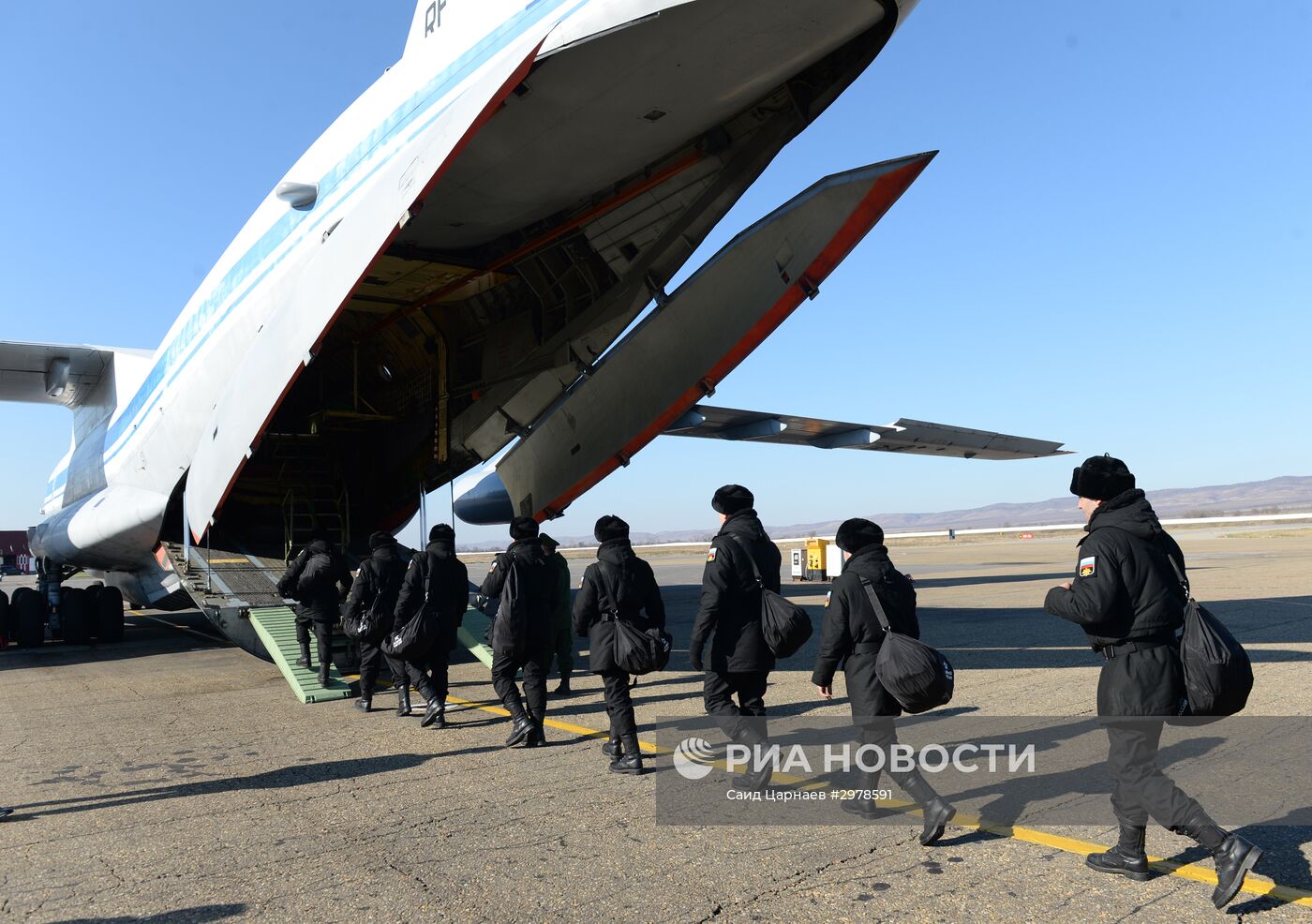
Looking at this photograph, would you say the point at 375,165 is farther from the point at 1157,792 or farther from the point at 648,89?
the point at 1157,792

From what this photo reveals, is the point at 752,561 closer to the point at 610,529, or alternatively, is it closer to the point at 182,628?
the point at 610,529

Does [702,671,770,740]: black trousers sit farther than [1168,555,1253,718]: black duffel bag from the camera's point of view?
Yes

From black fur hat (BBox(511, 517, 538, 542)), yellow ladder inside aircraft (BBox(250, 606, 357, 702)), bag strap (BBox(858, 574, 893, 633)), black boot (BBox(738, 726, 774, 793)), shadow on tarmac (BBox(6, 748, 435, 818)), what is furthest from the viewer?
yellow ladder inside aircraft (BBox(250, 606, 357, 702))

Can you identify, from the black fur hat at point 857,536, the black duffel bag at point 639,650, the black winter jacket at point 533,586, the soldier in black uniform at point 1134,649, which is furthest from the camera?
the black winter jacket at point 533,586

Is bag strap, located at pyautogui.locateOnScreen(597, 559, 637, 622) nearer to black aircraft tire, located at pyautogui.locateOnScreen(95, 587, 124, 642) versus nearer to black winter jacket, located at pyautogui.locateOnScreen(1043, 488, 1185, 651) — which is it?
black winter jacket, located at pyautogui.locateOnScreen(1043, 488, 1185, 651)

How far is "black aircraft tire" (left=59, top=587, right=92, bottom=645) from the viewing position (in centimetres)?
1396

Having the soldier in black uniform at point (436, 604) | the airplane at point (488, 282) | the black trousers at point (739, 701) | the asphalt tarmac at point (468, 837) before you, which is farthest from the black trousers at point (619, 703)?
the airplane at point (488, 282)

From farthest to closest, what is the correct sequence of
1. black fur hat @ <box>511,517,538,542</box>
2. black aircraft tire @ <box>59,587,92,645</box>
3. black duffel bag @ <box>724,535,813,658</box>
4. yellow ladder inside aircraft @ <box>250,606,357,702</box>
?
black aircraft tire @ <box>59,587,92,645</box> → yellow ladder inside aircraft @ <box>250,606,357,702</box> → black fur hat @ <box>511,517,538,542</box> → black duffel bag @ <box>724,535,813,658</box>

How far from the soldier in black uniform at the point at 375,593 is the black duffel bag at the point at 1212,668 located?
19.2 feet

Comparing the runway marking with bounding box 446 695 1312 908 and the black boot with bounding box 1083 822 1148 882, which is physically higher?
the black boot with bounding box 1083 822 1148 882

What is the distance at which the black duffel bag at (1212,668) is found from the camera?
3.38 m

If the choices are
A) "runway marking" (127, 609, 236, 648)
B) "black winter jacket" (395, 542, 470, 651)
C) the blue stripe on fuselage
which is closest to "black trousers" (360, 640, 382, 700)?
"black winter jacket" (395, 542, 470, 651)

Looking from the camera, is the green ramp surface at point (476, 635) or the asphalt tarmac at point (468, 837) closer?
the asphalt tarmac at point (468, 837)

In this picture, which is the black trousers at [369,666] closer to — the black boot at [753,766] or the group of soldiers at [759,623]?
the group of soldiers at [759,623]
